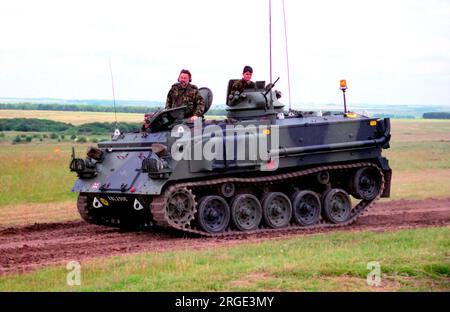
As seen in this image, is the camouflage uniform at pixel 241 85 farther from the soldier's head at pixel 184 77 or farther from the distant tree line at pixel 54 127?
the distant tree line at pixel 54 127

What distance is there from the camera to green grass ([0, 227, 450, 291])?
542 inches

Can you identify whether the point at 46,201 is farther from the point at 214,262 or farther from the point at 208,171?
the point at 214,262

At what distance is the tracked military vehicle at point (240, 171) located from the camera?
20.4 metres

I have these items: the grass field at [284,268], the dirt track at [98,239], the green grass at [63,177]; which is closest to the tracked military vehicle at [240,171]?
the dirt track at [98,239]

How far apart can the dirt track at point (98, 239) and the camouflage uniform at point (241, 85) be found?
373 cm

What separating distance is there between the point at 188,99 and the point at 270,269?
26.1 ft

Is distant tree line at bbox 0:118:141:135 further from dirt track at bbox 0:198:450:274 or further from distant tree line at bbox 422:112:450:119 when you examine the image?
distant tree line at bbox 422:112:450:119

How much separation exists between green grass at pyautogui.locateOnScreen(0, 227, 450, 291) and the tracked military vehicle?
2.66 m

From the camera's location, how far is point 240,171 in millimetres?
21312

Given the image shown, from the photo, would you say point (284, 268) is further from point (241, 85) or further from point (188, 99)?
point (241, 85)
